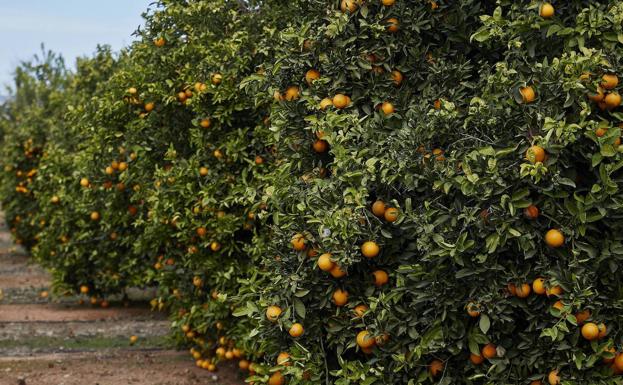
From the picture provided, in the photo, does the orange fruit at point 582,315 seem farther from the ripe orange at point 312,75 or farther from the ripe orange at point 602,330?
the ripe orange at point 312,75

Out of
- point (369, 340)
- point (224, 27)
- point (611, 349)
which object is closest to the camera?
point (611, 349)

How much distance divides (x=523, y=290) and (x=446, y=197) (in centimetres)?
56

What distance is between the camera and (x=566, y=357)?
11.9 ft

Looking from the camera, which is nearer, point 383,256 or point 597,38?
point 597,38

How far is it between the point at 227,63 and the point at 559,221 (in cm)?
309

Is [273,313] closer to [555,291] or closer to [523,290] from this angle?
[523,290]

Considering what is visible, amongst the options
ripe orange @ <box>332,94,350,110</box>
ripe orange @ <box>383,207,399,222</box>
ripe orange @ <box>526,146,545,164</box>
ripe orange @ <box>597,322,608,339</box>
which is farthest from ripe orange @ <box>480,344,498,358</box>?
ripe orange @ <box>332,94,350,110</box>

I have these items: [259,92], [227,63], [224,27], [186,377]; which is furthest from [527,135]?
[186,377]

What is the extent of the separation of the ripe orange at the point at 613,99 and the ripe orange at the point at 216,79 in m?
3.04

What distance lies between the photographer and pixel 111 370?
7238 millimetres

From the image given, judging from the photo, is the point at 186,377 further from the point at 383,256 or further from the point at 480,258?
the point at 480,258

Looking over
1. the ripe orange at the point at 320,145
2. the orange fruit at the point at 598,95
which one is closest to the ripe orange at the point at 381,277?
the ripe orange at the point at 320,145

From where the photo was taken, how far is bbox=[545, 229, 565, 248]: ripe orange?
3.48 m

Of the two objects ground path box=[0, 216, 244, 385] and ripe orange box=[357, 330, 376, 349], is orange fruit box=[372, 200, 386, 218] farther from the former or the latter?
ground path box=[0, 216, 244, 385]
